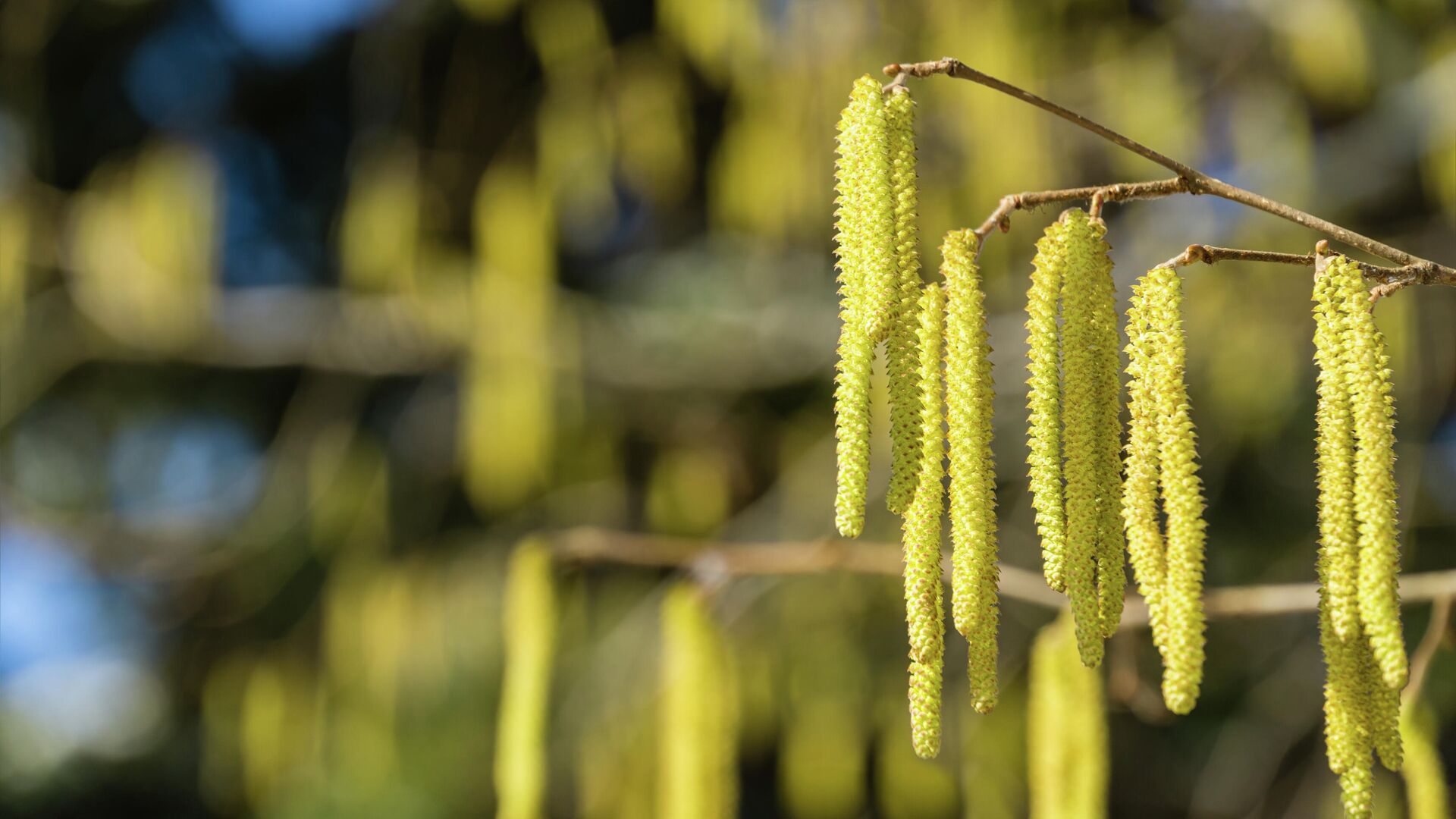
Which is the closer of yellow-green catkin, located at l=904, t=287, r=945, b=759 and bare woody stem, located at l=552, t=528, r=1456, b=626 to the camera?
yellow-green catkin, located at l=904, t=287, r=945, b=759

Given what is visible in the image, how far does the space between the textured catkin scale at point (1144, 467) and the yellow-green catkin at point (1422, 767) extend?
0.42 m

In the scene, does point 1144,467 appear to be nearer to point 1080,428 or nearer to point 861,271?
point 1080,428

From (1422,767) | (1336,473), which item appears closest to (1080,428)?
(1336,473)

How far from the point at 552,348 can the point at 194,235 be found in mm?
Result: 684

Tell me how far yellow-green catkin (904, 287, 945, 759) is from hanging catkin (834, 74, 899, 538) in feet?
0.09

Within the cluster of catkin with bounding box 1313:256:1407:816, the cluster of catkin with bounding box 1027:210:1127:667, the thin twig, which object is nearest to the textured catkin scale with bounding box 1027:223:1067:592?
the cluster of catkin with bounding box 1027:210:1127:667

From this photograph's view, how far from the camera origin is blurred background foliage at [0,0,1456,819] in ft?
7.21

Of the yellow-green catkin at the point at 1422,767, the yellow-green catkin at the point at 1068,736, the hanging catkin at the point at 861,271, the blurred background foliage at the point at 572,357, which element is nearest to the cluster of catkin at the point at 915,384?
the hanging catkin at the point at 861,271

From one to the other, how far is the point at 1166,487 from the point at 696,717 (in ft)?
1.57

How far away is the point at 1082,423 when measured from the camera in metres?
0.59

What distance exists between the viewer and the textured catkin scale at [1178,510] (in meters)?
0.55

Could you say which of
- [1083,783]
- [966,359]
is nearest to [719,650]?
[1083,783]

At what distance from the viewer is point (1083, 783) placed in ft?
2.90

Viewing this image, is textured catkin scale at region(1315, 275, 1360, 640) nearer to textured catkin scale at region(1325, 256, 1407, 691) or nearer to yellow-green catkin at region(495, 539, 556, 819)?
textured catkin scale at region(1325, 256, 1407, 691)
